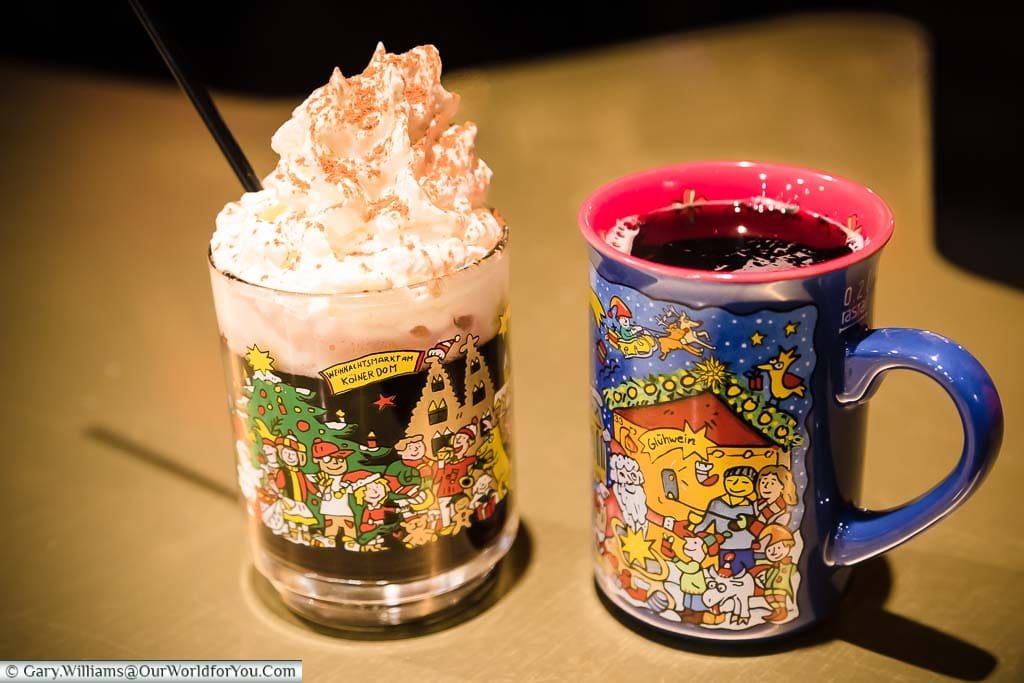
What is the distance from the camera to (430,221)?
669 millimetres

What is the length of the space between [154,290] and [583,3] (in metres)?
1.67

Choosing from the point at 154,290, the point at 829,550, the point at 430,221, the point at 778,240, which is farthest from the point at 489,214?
the point at 154,290

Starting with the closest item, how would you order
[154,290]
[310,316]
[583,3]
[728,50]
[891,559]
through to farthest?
[310,316] → [891,559] → [154,290] → [728,50] → [583,3]

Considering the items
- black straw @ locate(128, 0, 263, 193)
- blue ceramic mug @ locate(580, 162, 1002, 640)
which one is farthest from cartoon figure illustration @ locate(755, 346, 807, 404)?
black straw @ locate(128, 0, 263, 193)

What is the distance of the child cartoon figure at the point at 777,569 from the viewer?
2.17ft

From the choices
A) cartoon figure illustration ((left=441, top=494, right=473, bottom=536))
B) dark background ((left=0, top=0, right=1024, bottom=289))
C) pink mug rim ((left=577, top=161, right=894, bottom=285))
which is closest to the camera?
pink mug rim ((left=577, top=161, right=894, bottom=285))

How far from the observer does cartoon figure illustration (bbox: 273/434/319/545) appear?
675mm

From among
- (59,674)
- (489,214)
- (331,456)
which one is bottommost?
(59,674)

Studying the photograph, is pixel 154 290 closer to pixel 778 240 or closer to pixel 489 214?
pixel 489 214

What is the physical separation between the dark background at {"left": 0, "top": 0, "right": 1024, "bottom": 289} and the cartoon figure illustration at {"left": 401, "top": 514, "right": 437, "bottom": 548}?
4.24 ft

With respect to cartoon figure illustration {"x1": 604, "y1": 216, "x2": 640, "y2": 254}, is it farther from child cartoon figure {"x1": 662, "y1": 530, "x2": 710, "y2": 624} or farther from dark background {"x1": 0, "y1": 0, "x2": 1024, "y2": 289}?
dark background {"x1": 0, "y1": 0, "x2": 1024, "y2": 289}

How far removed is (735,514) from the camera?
0.65 meters

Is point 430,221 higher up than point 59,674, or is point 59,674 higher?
point 430,221

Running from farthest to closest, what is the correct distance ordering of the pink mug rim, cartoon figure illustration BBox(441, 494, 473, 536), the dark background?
the dark background < cartoon figure illustration BBox(441, 494, 473, 536) < the pink mug rim
